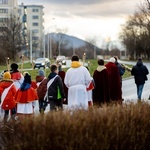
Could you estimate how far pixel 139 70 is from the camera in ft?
62.1

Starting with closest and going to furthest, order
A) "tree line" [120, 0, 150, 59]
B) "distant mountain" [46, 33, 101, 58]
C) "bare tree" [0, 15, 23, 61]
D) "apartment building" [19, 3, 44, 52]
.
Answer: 1. "bare tree" [0, 15, 23, 61]
2. "tree line" [120, 0, 150, 59]
3. "distant mountain" [46, 33, 101, 58]
4. "apartment building" [19, 3, 44, 52]

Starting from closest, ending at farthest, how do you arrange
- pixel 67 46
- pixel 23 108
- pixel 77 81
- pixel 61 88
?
pixel 23 108 < pixel 77 81 < pixel 61 88 < pixel 67 46

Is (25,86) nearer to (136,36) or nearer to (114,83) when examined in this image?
(114,83)

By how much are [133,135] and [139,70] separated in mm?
12215

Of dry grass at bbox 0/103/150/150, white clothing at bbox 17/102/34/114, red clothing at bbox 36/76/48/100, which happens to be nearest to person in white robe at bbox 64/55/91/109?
white clothing at bbox 17/102/34/114

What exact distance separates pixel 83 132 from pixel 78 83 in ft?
17.0

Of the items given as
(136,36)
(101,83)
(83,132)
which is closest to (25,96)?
(101,83)

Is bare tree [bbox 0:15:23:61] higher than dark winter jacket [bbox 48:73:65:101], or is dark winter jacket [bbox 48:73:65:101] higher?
bare tree [bbox 0:15:23:61]

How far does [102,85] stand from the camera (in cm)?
1276

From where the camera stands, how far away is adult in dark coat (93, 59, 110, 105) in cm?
1270

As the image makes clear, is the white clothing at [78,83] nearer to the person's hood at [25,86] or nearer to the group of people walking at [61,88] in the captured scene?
the group of people walking at [61,88]

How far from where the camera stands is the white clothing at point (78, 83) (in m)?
11.5

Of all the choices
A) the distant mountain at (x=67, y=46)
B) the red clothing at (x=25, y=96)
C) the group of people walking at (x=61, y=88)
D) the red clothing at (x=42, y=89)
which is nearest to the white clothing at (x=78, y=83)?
the group of people walking at (x=61, y=88)

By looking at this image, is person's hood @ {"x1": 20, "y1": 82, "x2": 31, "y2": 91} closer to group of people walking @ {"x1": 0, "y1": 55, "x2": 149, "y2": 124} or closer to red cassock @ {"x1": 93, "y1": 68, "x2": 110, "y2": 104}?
group of people walking @ {"x1": 0, "y1": 55, "x2": 149, "y2": 124}
